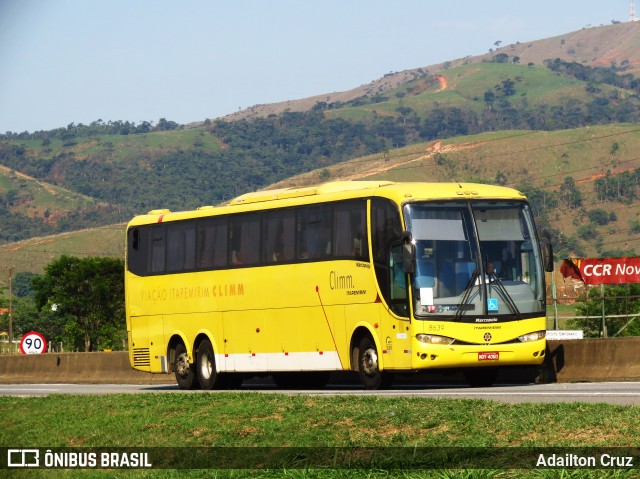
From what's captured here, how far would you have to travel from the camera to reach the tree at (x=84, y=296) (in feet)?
342

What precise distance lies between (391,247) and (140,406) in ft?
20.6

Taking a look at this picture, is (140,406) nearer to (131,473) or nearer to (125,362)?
(131,473)

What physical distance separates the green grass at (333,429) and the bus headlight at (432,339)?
4297mm

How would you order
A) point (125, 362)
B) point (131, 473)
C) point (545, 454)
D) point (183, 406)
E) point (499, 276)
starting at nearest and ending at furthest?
point (545, 454) < point (131, 473) < point (183, 406) < point (499, 276) < point (125, 362)

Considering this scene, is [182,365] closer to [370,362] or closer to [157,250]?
[157,250]

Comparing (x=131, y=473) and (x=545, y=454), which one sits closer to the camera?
(x=545, y=454)

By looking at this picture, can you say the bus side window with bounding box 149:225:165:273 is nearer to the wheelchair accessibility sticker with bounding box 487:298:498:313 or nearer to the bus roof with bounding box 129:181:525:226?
the bus roof with bounding box 129:181:525:226

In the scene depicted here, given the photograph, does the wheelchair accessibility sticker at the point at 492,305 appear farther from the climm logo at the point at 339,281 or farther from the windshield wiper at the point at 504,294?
the climm logo at the point at 339,281

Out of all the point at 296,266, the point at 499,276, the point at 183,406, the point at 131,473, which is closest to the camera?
the point at 131,473

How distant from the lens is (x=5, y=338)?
166250 mm

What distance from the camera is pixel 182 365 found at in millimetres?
30250

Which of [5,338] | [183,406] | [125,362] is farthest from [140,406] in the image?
[5,338]

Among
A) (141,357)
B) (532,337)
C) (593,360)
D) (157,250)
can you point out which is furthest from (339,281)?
(141,357)

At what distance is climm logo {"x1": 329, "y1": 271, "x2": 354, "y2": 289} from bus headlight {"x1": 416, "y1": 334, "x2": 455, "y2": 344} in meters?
2.20
